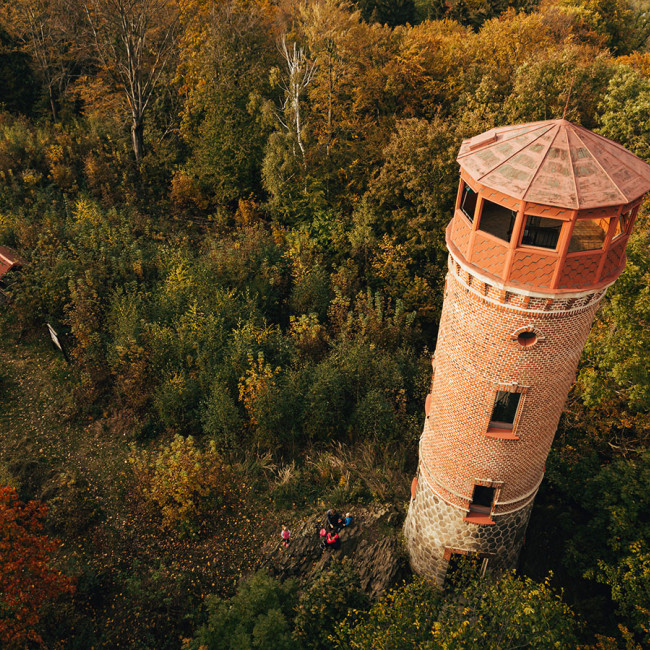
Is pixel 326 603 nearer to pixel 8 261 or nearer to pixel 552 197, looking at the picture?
pixel 552 197

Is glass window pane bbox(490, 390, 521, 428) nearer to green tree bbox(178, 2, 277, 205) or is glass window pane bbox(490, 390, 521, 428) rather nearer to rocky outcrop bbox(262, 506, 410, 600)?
rocky outcrop bbox(262, 506, 410, 600)

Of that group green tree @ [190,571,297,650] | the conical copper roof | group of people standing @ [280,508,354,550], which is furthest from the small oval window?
group of people standing @ [280,508,354,550]

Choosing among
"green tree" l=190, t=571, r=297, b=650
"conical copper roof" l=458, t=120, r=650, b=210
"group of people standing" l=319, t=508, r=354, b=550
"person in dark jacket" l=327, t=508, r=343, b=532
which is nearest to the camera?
"conical copper roof" l=458, t=120, r=650, b=210

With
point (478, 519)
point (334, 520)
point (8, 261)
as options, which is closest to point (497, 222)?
point (478, 519)

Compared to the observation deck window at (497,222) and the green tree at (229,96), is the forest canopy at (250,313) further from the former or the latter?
the observation deck window at (497,222)

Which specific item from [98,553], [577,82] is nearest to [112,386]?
[98,553]

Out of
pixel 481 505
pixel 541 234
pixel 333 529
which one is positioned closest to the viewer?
pixel 541 234

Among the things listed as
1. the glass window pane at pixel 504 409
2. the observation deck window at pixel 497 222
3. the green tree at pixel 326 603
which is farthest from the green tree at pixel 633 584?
the observation deck window at pixel 497 222
